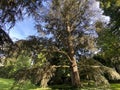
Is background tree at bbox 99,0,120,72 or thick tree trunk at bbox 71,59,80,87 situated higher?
background tree at bbox 99,0,120,72

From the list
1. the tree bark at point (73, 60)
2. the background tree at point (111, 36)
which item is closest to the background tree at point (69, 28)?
the tree bark at point (73, 60)

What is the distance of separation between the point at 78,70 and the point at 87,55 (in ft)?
4.41

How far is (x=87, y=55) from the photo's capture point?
19.5m

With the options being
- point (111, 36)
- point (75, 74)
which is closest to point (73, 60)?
point (75, 74)

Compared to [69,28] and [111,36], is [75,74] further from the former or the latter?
[111,36]

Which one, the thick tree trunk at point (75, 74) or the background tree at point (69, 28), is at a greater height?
the background tree at point (69, 28)

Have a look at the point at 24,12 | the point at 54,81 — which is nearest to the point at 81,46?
the point at 54,81

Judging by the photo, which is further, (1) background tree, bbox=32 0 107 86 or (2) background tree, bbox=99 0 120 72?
(2) background tree, bbox=99 0 120 72

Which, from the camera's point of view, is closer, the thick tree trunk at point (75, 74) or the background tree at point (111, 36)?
the thick tree trunk at point (75, 74)

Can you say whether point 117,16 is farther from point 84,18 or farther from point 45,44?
point 45,44

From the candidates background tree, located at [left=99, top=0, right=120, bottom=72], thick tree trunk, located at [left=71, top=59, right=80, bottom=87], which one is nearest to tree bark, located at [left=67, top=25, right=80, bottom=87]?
thick tree trunk, located at [left=71, top=59, right=80, bottom=87]

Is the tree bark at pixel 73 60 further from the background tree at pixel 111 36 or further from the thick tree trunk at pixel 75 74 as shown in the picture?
the background tree at pixel 111 36

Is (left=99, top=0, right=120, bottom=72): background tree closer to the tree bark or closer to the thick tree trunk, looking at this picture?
the tree bark

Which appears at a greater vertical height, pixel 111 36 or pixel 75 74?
pixel 111 36
